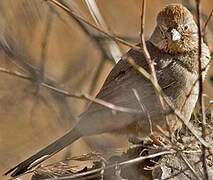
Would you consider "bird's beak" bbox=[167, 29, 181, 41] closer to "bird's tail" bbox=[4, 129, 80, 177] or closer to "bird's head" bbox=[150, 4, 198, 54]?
"bird's head" bbox=[150, 4, 198, 54]

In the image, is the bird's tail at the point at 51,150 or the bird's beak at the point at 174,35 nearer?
the bird's tail at the point at 51,150

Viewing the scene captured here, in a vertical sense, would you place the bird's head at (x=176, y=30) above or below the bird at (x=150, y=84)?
above

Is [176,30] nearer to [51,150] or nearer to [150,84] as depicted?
[150,84]

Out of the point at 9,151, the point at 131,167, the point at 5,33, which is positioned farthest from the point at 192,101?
the point at 9,151

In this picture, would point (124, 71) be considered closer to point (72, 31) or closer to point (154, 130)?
point (154, 130)

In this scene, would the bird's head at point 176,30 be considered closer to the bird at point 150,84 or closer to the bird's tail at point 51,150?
the bird at point 150,84

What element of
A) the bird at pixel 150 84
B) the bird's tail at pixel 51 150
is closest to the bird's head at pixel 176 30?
the bird at pixel 150 84

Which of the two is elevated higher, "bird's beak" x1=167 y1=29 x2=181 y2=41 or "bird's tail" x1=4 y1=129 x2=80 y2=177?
"bird's beak" x1=167 y1=29 x2=181 y2=41

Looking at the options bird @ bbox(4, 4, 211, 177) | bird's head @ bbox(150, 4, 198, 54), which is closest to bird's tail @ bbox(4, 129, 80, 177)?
bird @ bbox(4, 4, 211, 177)
